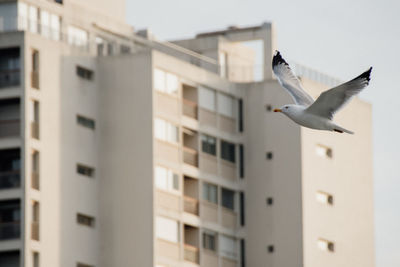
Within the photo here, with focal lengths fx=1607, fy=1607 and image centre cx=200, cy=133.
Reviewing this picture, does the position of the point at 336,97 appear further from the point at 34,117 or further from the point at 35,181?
the point at 34,117

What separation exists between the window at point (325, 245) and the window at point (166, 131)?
1172 cm

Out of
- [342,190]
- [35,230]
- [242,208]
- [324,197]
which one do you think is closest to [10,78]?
[35,230]

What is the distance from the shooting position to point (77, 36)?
93500mm

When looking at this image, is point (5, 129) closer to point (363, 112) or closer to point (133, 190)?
point (133, 190)

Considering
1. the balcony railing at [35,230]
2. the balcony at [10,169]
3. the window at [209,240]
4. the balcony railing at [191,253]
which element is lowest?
the balcony railing at [35,230]

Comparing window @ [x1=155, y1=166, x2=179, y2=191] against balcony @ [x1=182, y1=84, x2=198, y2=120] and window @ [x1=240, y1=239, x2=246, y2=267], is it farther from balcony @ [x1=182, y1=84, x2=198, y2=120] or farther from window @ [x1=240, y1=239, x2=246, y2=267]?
window @ [x1=240, y1=239, x2=246, y2=267]

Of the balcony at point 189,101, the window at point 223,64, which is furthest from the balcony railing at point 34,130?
the window at point 223,64

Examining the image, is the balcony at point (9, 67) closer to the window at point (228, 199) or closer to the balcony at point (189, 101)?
the balcony at point (189, 101)

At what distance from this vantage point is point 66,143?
86500mm

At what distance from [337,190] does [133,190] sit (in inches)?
645

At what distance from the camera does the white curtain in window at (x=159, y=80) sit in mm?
90037

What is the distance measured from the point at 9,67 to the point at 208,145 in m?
15.2

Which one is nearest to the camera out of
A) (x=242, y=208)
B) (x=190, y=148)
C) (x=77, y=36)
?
(x=77, y=36)

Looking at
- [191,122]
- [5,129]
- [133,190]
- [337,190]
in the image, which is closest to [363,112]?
[337,190]
